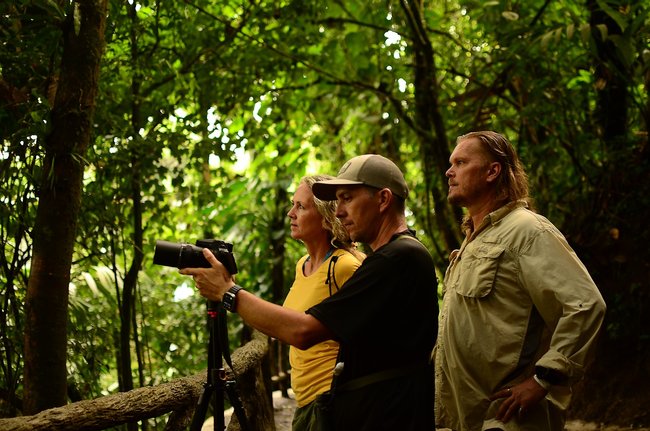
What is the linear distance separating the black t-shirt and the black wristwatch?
23 cm

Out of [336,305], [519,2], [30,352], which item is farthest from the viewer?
[519,2]

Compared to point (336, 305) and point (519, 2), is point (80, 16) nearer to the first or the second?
point (336, 305)

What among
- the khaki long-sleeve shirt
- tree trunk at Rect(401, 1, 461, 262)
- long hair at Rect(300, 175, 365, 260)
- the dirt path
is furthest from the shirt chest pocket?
tree trunk at Rect(401, 1, 461, 262)

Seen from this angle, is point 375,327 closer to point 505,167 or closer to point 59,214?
point 505,167

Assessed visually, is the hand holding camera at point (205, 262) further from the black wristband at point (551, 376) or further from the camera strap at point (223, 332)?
the black wristband at point (551, 376)

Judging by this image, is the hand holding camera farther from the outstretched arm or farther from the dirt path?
the dirt path

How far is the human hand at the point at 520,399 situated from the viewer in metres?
2.21

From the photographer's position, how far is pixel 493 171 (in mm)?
2527

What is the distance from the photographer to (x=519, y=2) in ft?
23.0

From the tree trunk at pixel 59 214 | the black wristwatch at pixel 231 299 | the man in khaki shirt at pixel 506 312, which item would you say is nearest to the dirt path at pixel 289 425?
the tree trunk at pixel 59 214

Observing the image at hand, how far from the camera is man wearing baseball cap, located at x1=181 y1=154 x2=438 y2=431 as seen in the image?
6.61 feet

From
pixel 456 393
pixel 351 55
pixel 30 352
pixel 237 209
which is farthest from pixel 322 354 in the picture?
pixel 237 209

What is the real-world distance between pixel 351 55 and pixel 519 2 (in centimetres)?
161

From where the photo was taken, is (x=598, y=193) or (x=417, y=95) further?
(x=417, y=95)
